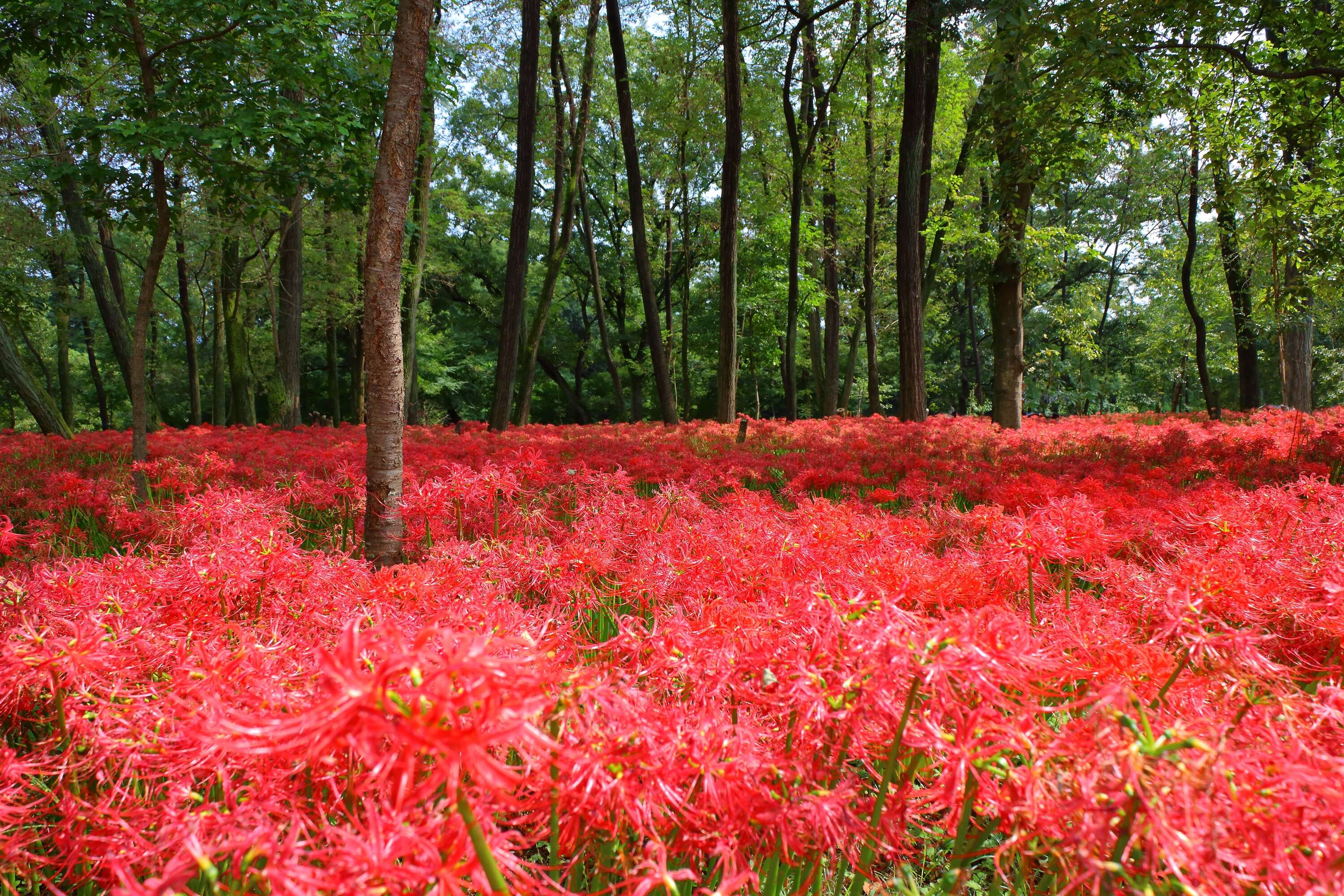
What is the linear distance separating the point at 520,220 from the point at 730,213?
154 inches

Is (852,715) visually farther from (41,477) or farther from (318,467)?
(41,477)

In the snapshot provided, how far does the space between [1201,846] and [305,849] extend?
1270 mm

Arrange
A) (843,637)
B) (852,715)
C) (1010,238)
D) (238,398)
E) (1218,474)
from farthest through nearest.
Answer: (238,398) → (1010,238) → (1218,474) → (843,637) → (852,715)

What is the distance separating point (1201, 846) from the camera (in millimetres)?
797

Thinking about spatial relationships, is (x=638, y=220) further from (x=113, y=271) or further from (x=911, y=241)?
(x=113, y=271)

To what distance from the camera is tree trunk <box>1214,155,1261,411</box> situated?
463 inches

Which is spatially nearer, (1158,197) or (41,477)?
(41,477)

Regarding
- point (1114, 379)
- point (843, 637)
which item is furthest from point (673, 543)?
point (1114, 379)

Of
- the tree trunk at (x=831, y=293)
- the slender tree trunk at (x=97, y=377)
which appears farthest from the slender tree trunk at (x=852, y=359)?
the slender tree trunk at (x=97, y=377)

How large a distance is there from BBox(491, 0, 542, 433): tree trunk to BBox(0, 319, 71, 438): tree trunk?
243 inches

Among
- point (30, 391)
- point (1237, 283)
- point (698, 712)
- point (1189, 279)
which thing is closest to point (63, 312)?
point (30, 391)

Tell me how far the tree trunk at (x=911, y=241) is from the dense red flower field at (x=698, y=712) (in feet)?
29.4

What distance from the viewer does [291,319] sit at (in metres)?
13.6

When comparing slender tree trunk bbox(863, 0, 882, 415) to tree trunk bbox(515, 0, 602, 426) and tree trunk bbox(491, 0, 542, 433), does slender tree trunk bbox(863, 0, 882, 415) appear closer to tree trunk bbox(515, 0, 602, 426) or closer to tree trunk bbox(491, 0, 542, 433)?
tree trunk bbox(515, 0, 602, 426)
